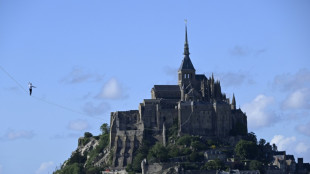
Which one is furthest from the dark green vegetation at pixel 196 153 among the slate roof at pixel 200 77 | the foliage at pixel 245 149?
the slate roof at pixel 200 77

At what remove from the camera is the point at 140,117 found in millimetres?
142125

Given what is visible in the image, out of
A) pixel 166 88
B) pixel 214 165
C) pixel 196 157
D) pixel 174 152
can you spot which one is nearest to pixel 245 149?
pixel 214 165

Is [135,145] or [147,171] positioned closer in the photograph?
[147,171]

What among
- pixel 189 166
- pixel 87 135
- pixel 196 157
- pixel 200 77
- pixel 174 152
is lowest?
pixel 189 166

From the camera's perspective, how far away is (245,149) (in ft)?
443

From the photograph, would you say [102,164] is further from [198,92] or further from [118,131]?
[198,92]

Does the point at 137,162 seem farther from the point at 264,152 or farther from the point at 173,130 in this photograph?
the point at 264,152

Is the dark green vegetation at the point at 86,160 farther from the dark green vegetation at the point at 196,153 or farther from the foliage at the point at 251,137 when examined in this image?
the foliage at the point at 251,137

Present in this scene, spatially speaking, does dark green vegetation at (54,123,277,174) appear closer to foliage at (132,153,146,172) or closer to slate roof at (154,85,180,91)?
foliage at (132,153,146,172)

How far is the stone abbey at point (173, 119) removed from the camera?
140m

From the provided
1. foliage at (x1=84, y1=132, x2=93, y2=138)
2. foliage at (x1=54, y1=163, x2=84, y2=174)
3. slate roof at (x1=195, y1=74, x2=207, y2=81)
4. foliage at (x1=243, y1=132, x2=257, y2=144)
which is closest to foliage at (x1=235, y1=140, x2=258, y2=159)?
foliage at (x1=243, y1=132, x2=257, y2=144)

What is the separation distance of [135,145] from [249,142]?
61.2 feet

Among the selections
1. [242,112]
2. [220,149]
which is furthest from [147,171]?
[242,112]

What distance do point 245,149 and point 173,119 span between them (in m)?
13.6
